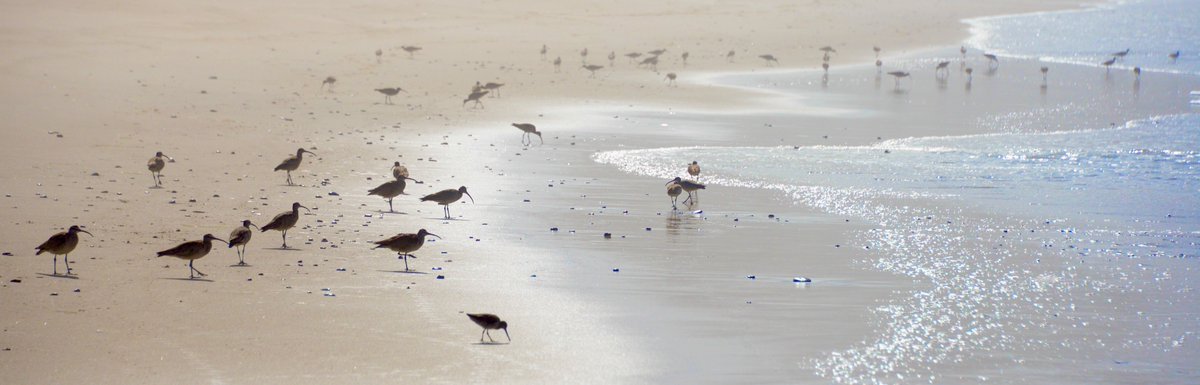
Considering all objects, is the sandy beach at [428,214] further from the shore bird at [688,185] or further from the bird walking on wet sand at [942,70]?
the bird walking on wet sand at [942,70]

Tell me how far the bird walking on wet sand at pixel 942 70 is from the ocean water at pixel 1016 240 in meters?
7.98

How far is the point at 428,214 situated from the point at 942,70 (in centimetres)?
2180

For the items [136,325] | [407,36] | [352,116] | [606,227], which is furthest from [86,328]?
[407,36]

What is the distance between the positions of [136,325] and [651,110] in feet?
52.8

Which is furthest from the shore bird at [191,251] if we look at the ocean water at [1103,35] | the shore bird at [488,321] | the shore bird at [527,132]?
the ocean water at [1103,35]

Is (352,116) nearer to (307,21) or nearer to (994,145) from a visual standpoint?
(994,145)

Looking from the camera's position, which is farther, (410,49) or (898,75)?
(410,49)

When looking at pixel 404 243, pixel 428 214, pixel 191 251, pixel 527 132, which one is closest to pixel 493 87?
pixel 527 132

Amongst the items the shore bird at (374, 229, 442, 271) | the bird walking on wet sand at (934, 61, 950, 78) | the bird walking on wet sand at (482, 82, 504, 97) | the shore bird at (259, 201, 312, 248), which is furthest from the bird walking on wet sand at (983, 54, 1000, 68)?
the shore bird at (374, 229, 442, 271)

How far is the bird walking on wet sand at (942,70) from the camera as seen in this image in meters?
32.0

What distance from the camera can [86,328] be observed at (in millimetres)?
8461

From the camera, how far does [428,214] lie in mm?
13656

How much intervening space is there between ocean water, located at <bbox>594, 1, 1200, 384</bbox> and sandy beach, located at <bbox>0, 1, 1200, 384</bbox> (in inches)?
7.5

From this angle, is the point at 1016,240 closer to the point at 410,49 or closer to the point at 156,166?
the point at 156,166
